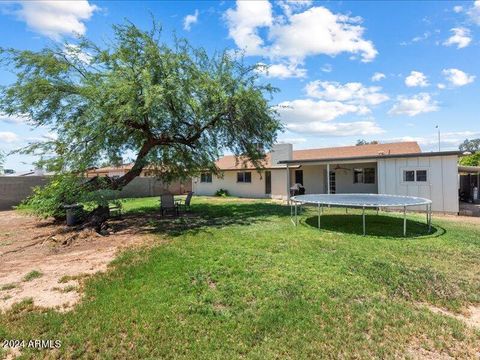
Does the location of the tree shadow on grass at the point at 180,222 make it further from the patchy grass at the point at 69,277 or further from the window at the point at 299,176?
the window at the point at 299,176

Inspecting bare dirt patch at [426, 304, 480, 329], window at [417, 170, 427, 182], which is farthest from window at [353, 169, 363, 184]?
bare dirt patch at [426, 304, 480, 329]

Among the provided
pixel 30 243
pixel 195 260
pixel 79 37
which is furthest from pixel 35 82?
pixel 195 260

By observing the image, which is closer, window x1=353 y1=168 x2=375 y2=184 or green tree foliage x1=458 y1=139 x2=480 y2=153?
window x1=353 y1=168 x2=375 y2=184

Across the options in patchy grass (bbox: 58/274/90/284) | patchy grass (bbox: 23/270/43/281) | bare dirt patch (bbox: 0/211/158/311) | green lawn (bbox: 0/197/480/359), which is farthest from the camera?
patchy grass (bbox: 23/270/43/281)

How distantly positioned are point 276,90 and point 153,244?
8.68m

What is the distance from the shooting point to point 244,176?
23172 mm

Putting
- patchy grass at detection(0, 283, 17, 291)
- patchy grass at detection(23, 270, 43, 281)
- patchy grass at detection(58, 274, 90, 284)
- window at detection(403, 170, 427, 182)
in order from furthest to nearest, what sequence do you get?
window at detection(403, 170, 427, 182) < patchy grass at detection(23, 270, 43, 281) < patchy grass at detection(58, 274, 90, 284) < patchy grass at detection(0, 283, 17, 291)

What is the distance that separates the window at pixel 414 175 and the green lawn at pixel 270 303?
6681 millimetres

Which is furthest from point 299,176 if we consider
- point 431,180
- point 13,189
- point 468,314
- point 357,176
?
point 13,189

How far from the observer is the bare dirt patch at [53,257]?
15.2ft

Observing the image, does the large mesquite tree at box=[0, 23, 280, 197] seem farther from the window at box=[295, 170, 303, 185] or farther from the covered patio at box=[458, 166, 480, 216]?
the covered patio at box=[458, 166, 480, 216]

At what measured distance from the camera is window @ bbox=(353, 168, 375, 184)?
1841 cm

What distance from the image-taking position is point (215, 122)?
12.3m

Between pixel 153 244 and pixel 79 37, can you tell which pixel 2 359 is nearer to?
pixel 153 244
